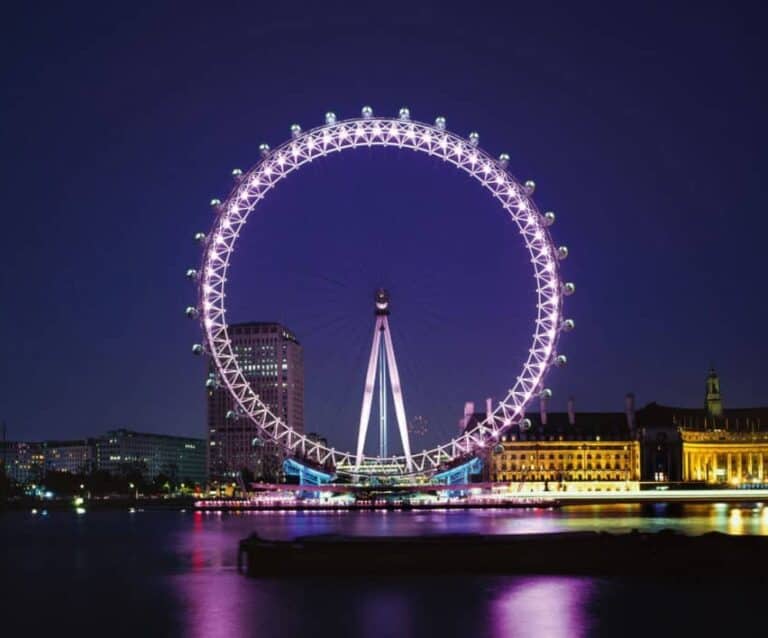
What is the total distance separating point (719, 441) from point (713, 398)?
11.0 metres

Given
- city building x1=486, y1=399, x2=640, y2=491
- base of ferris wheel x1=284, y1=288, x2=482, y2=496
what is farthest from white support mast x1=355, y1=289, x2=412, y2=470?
city building x1=486, y1=399, x2=640, y2=491

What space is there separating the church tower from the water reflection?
159653 millimetres

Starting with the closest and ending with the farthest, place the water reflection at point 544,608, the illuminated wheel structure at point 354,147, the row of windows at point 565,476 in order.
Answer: the water reflection at point 544,608, the illuminated wheel structure at point 354,147, the row of windows at point 565,476

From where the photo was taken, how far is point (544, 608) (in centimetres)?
3338

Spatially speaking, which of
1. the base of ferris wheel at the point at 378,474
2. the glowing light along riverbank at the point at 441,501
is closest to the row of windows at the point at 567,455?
the glowing light along riverbank at the point at 441,501

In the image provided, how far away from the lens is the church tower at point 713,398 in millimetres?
192625

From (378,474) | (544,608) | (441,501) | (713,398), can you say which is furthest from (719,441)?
(544,608)

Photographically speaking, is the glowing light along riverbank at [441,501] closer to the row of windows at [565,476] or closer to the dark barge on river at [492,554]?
the row of windows at [565,476]

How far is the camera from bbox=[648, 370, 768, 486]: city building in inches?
7170

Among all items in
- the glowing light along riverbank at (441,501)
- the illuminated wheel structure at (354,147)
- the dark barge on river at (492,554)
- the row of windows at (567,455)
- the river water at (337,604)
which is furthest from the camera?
the row of windows at (567,455)

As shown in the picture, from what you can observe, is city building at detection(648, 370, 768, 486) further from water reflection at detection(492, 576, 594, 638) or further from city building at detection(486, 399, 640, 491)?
water reflection at detection(492, 576, 594, 638)

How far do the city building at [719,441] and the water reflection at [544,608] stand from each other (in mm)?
145606

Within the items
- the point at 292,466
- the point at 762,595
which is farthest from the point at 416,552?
the point at 292,466

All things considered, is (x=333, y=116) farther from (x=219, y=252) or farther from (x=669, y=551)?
(x=669, y=551)
